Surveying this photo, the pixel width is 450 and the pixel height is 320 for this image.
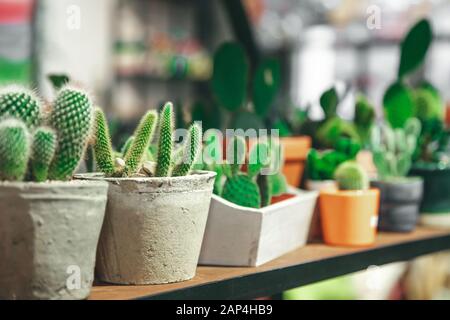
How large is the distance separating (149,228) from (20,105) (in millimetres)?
251

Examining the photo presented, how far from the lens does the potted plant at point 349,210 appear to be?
4.75ft

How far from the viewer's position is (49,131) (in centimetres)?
89

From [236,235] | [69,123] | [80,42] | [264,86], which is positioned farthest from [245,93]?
[80,42]

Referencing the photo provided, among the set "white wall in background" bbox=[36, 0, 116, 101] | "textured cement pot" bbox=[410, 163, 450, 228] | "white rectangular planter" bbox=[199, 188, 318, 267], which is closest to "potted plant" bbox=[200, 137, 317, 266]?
"white rectangular planter" bbox=[199, 188, 318, 267]

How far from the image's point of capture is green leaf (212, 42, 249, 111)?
4.80ft

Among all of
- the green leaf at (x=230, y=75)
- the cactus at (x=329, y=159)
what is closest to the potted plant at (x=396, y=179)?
the cactus at (x=329, y=159)

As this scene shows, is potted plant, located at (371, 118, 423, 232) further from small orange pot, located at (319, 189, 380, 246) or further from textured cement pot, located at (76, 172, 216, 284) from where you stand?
textured cement pot, located at (76, 172, 216, 284)

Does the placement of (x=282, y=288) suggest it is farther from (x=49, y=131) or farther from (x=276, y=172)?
(x=49, y=131)

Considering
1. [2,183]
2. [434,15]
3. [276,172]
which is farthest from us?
[434,15]

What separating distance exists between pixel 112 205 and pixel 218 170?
314mm

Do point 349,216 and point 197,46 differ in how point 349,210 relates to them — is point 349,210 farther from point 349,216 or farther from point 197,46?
point 197,46

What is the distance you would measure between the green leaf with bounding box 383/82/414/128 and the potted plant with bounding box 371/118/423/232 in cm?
3

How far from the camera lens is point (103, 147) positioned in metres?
1.07

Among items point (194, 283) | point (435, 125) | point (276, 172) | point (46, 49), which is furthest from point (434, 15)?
point (194, 283)
